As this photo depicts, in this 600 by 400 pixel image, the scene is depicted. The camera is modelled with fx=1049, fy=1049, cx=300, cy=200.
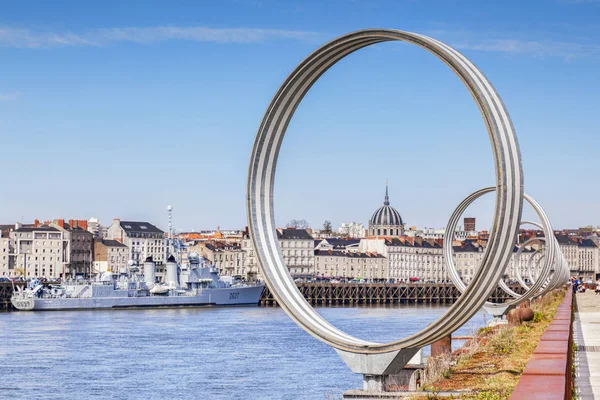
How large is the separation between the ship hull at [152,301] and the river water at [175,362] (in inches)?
1115

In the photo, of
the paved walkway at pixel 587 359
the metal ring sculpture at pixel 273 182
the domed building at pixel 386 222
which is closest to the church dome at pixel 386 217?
the domed building at pixel 386 222

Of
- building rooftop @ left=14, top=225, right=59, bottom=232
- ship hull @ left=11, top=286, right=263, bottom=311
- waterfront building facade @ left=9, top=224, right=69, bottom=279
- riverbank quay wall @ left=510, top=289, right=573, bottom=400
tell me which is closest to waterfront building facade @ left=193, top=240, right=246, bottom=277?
waterfront building facade @ left=9, top=224, right=69, bottom=279

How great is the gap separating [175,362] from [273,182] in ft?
64.6

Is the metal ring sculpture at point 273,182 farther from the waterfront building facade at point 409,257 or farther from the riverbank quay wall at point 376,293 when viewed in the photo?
the waterfront building facade at point 409,257

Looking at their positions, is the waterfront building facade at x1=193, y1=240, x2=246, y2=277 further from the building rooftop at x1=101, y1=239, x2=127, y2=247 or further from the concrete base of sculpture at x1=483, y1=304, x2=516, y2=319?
the concrete base of sculpture at x1=483, y1=304, x2=516, y2=319

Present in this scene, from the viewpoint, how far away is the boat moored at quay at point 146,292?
82562 mm

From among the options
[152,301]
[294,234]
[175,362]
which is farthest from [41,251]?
[175,362]

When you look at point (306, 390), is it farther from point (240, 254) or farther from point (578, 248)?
point (578, 248)

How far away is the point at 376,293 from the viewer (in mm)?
107812

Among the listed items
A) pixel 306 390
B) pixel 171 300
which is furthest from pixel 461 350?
pixel 171 300

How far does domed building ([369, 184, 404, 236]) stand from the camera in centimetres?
18312

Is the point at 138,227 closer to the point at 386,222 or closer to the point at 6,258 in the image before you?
the point at 6,258

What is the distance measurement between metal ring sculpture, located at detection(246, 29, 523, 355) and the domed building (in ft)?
556

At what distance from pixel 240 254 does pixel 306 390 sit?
383 feet
